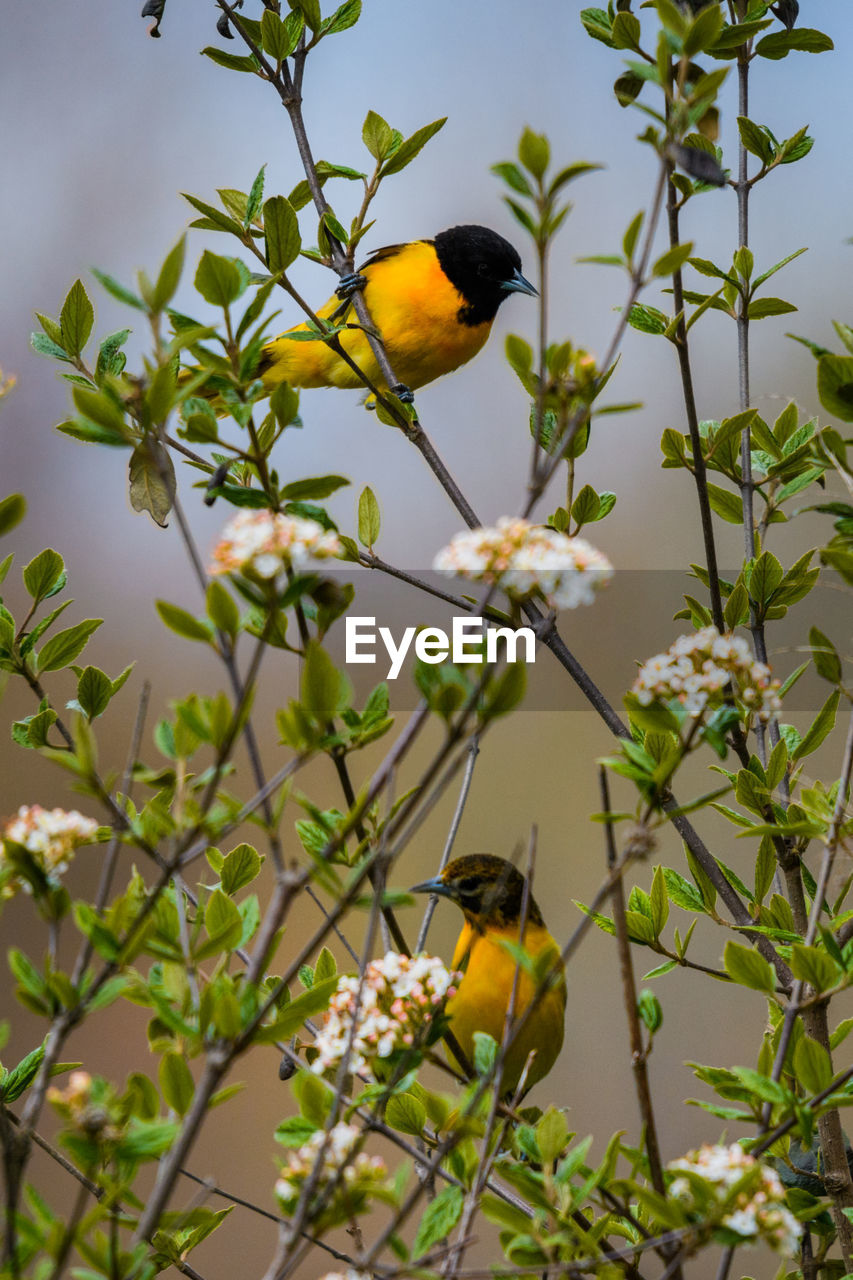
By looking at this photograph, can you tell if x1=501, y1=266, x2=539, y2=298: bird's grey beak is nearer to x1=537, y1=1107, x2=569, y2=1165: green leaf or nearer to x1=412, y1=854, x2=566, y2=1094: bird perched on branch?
x1=412, y1=854, x2=566, y2=1094: bird perched on branch

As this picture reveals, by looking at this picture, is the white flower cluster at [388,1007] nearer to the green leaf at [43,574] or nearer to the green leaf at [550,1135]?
the green leaf at [550,1135]

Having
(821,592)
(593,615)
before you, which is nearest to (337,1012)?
(821,592)

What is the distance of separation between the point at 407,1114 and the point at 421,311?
5.58ft

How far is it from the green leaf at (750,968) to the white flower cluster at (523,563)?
0.26 metres

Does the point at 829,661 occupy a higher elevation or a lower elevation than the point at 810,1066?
higher

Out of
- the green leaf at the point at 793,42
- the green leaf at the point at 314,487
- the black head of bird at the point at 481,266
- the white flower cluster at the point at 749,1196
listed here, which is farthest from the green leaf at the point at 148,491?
the black head of bird at the point at 481,266

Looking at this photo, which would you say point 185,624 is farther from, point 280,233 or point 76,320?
point 76,320

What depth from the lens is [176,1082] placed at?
0.61 metres

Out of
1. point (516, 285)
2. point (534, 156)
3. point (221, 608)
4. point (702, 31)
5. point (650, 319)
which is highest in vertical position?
point (516, 285)

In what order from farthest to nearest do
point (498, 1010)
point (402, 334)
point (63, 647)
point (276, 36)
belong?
point (402, 334)
point (498, 1010)
point (276, 36)
point (63, 647)

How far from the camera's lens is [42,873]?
0.54 metres

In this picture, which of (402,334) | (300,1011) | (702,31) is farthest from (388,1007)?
(402,334)

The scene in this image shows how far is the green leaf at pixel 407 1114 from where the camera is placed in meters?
0.80

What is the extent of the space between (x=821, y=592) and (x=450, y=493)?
1157 mm
